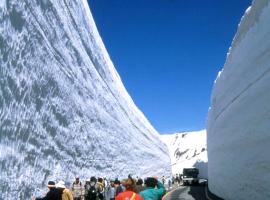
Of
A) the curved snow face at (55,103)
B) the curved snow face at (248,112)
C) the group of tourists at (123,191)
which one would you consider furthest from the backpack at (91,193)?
the curved snow face at (248,112)

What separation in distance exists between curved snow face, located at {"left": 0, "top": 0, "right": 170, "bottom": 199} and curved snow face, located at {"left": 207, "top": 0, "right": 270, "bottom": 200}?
21.8 ft

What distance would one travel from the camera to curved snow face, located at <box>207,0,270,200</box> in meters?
12.1

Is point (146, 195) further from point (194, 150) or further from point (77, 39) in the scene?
point (194, 150)

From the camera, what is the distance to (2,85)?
13531mm

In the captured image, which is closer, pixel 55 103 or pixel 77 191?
pixel 77 191

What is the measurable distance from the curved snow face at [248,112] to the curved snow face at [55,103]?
21.8 ft

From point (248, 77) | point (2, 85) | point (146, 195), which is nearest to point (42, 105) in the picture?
point (2, 85)

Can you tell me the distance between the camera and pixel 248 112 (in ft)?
46.6

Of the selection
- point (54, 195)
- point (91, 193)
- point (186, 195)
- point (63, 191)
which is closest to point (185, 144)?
point (186, 195)

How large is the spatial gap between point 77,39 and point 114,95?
7145 millimetres

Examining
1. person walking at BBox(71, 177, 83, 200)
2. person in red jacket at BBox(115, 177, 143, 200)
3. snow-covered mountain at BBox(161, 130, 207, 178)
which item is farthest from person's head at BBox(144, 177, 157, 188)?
snow-covered mountain at BBox(161, 130, 207, 178)

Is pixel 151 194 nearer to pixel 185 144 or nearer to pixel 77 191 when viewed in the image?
pixel 77 191

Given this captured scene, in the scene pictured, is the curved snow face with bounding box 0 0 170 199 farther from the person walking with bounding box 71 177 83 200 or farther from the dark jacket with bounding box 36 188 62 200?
the dark jacket with bounding box 36 188 62 200

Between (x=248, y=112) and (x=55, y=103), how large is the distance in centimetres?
786
